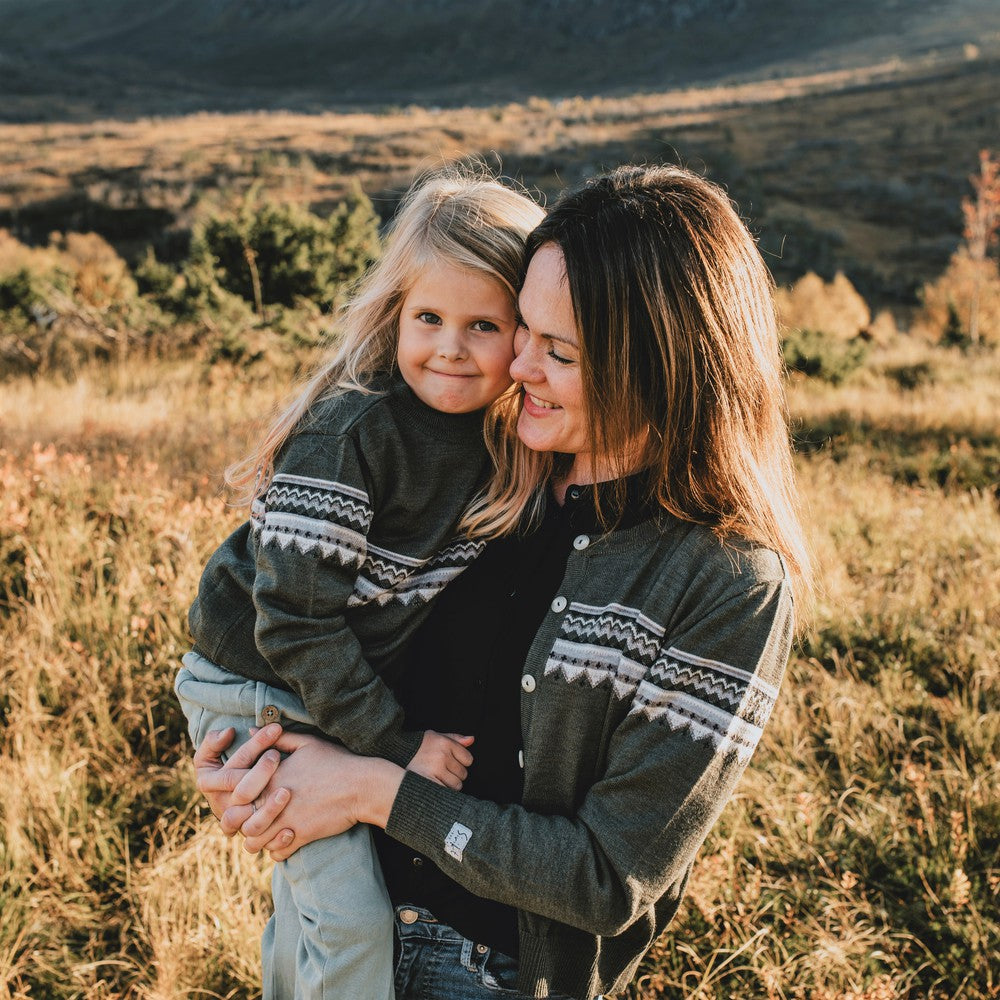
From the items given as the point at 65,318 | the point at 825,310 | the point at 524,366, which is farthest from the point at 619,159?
the point at 524,366

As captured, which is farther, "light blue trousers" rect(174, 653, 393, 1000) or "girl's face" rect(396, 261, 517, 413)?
"girl's face" rect(396, 261, 517, 413)

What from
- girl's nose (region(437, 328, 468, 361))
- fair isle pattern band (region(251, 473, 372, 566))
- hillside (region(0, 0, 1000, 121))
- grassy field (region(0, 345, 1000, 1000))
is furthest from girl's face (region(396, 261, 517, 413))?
hillside (region(0, 0, 1000, 121))

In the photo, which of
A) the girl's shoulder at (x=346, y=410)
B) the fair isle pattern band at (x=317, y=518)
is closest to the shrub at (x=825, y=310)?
the girl's shoulder at (x=346, y=410)

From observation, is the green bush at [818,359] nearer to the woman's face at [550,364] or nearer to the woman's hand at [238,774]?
the woman's face at [550,364]

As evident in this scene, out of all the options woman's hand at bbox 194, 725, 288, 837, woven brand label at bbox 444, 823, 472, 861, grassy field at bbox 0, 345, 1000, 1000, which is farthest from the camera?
grassy field at bbox 0, 345, 1000, 1000

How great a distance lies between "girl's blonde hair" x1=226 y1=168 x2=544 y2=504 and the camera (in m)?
1.91

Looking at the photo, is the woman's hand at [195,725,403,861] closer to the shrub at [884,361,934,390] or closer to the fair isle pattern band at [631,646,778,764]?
the fair isle pattern band at [631,646,778,764]

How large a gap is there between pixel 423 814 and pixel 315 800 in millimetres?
250

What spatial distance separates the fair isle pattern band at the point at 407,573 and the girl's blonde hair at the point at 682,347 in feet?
1.25

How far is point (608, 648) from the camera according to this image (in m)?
1.40

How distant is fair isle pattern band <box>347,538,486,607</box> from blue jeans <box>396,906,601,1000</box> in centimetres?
60

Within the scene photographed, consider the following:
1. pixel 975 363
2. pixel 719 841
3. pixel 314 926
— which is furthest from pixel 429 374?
pixel 975 363

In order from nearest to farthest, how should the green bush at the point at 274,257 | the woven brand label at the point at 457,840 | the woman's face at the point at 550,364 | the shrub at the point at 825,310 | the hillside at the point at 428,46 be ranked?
the woven brand label at the point at 457,840
the woman's face at the point at 550,364
the green bush at the point at 274,257
the shrub at the point at 825,310
the hillside at the point at 428,46

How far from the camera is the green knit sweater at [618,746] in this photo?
131 centimetres
